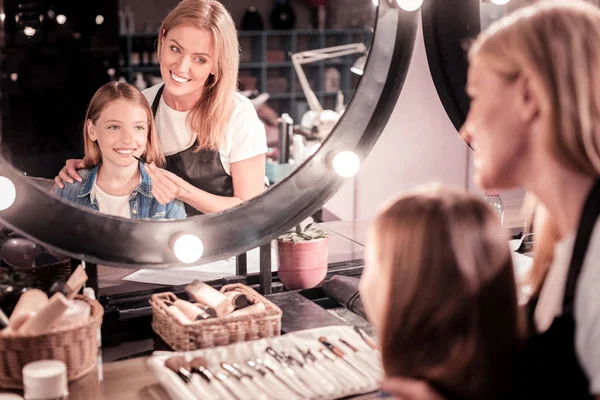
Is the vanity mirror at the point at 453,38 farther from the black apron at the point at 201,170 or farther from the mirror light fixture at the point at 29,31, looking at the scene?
the mirror light fixture at the point at 29,31

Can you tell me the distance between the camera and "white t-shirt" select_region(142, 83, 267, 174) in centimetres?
131

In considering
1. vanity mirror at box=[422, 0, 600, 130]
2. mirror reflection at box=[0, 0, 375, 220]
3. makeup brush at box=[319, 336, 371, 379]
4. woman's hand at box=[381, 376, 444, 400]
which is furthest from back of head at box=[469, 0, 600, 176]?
vanity mirror at box=[422, 0, 600, 130]

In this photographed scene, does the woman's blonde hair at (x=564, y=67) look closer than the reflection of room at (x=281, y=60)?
Yes

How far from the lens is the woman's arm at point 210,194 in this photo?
1.35 meters

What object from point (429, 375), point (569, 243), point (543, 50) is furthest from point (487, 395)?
point (543, 50)

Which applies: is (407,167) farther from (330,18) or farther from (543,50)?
(543,50)

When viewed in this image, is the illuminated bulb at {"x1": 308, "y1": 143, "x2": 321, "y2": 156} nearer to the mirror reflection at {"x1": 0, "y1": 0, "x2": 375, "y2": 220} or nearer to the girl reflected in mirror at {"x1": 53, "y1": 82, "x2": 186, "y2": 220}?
the mirror reflection at {"x1": 0, "y1": 0, "x2": 375, "y2": 220}

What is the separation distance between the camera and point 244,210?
1.40 metres

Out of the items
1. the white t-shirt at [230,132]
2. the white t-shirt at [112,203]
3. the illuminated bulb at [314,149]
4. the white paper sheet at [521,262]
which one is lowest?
the white paper sheet at [521,262]

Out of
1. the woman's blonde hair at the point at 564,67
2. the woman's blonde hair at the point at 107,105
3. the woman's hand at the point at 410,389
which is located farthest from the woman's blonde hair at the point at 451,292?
the woman's blonde hair at the point at 107,105

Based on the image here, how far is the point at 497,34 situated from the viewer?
0.83m

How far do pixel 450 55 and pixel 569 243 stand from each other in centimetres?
87

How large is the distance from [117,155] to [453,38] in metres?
0.79

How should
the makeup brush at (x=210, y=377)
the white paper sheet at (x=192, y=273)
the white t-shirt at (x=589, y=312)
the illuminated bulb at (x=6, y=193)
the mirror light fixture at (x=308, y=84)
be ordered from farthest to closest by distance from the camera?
the mirror light fixture at (x=308, y=84)
the white paper sheet at (x=192, y=273)
the illuminated bulb at (x=6, y=193)
the makeup brush at (x=210, y=377)
the white t-shirt at (x=589, y=312)
